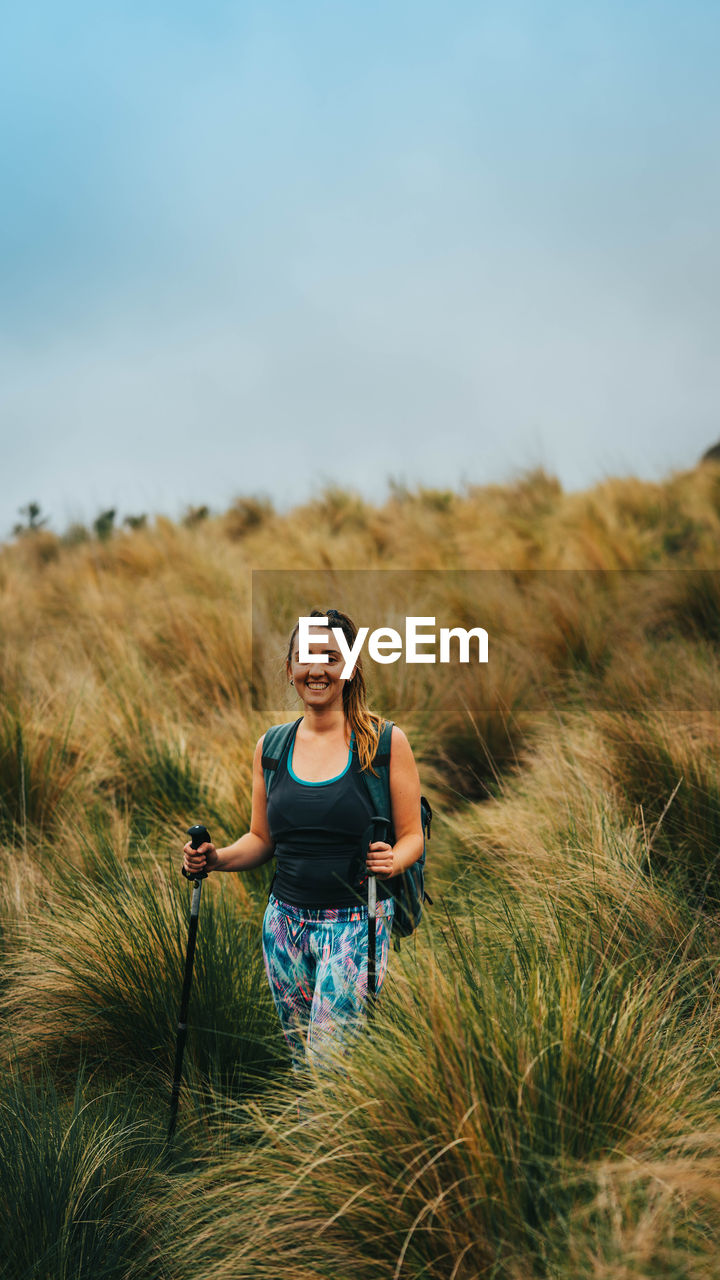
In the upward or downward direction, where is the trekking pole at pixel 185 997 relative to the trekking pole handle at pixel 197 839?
downward

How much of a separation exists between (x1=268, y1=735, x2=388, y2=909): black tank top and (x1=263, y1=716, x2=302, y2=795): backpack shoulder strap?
99mm

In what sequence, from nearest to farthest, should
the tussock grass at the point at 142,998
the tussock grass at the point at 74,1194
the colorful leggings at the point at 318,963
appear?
the tussock grass at the point at 74,1194 → the colorful leggings at the point at 318,963 → the tussock grass at the point at 142,998

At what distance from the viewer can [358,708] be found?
312cm

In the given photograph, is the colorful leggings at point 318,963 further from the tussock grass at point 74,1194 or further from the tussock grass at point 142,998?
the tussock grass at point 74,1194

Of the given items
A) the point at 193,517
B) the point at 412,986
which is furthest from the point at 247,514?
the point at 412,986

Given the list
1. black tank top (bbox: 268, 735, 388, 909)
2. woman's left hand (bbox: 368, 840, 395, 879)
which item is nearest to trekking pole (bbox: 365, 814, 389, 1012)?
woman's left hand (bbox: 368, 840, 395, 879)

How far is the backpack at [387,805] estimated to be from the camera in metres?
3.03

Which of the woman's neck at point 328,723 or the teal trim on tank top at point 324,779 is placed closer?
the teal trim on tank top at point 324,779

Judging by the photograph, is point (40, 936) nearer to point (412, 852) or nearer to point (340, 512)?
point (412, 852)

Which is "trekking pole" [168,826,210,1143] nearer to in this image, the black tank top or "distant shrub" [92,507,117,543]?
the black tank top

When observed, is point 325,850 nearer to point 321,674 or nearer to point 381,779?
point 381,779

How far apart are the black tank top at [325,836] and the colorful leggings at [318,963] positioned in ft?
0.17

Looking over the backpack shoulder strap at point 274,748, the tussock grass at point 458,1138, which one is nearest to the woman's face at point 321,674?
the backpack shoulder strap at point 274,748

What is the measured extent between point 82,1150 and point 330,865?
1.04 m
